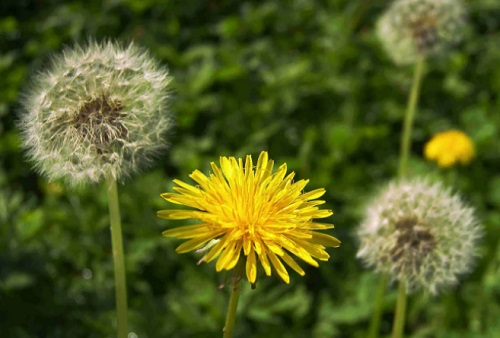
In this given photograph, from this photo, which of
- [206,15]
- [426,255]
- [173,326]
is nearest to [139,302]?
[173,326]

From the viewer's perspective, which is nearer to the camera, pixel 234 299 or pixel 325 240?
pixel 234 299

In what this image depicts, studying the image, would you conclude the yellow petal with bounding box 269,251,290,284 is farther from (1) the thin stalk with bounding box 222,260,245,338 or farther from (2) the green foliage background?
(2) the green foliage background

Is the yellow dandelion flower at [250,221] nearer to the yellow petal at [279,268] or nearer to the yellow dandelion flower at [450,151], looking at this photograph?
the yellow petal at [279,268]

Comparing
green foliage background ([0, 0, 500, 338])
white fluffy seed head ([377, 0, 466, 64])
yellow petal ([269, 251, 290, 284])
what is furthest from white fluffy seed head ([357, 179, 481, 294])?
white fluffy seed head ([377, 0, 466, 64])

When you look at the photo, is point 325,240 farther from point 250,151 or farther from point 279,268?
point 250,151

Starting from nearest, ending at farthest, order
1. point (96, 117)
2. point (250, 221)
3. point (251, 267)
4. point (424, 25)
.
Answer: point (251, 267), point (250, 221), point (96, 117), point (424, 25)

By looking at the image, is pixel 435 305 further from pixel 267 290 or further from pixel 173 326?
pixel 173 326

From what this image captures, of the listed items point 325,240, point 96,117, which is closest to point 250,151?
point 96,117

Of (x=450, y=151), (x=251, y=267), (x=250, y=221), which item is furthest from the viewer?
(x=450, y=151)
